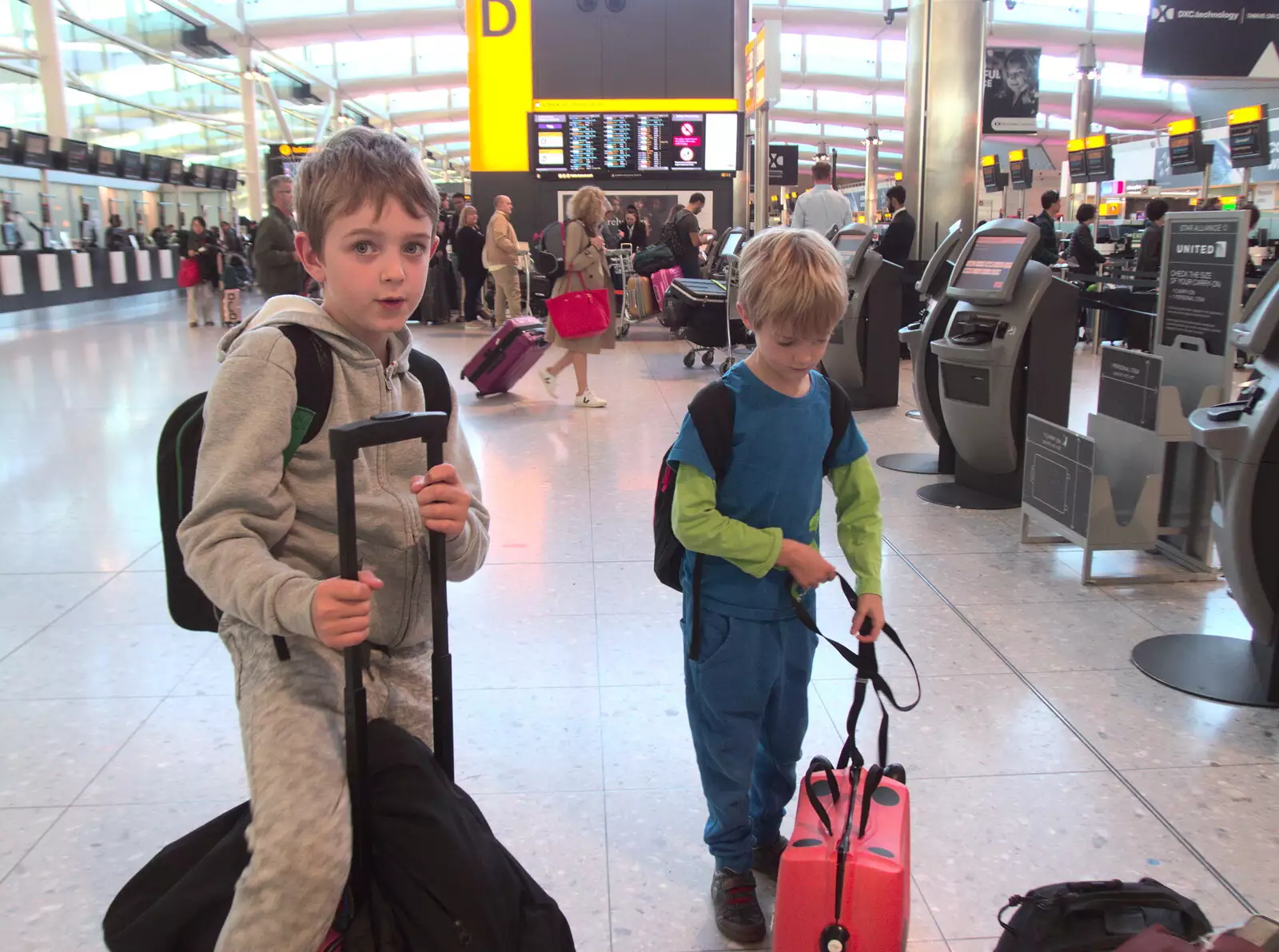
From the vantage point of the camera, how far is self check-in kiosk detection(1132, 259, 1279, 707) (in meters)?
3.02

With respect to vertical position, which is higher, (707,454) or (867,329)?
(707,454)

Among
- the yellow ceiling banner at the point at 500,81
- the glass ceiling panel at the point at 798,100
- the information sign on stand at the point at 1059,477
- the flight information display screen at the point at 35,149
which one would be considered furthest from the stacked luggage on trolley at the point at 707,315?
the glass ceiling panel at the point at 798,100

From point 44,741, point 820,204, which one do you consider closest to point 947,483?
point 44,741

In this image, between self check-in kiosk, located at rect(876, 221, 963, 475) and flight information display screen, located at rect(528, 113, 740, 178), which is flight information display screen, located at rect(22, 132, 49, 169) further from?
self check-in kiosk, located at rect(876, 221, 963, 475)

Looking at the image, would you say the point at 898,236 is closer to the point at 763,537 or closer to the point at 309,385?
the point at 763,537

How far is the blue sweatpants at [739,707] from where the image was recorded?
6.61 ft

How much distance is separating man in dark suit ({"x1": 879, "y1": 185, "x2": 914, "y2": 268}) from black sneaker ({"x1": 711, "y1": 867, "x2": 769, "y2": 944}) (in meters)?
8.79

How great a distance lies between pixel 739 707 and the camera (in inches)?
79.6

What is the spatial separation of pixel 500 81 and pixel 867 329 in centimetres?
958

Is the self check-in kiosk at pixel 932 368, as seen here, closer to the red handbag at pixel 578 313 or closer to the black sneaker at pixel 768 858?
the red handbag at pixel 578 313

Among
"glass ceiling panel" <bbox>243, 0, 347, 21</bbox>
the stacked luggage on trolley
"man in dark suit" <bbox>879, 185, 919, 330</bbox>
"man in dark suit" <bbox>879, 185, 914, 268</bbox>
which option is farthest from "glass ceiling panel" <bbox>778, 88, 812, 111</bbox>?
the stacked luggage on trolley

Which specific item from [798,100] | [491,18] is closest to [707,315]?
[491,18]

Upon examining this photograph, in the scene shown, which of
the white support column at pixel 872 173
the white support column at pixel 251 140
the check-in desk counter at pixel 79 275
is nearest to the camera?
the check-in desk counter at pixel 79 275

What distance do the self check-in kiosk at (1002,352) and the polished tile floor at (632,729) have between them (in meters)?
0.36
